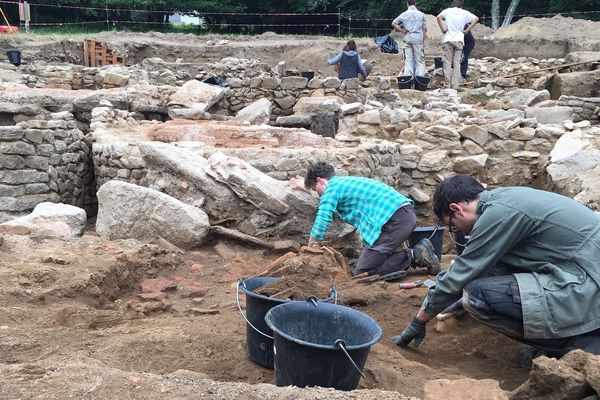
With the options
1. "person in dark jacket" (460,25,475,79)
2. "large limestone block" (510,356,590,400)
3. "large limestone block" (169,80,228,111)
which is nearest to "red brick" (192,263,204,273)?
"large limestone block" (510,356,590,400)

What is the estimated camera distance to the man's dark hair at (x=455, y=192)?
145 inches

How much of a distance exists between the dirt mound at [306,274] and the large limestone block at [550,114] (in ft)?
20.2

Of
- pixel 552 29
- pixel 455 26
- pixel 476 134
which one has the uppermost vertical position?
pixel 552 29

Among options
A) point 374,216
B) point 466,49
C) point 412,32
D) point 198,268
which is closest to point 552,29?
point 466,49

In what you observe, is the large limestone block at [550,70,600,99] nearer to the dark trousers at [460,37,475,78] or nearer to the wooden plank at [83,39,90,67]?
the dark trousers at [460,37,475,78]

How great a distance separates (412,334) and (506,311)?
693mm

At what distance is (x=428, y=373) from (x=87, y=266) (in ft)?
9.97

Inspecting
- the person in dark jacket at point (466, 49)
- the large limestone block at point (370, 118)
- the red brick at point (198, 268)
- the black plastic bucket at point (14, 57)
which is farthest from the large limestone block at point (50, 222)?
the black plastic bucket at point (14, 57)

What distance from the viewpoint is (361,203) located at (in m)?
5.98

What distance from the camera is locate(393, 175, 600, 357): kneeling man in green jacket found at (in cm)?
345

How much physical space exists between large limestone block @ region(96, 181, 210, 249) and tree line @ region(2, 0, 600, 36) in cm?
2410

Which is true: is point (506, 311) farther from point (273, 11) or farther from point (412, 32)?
point (273, 11)

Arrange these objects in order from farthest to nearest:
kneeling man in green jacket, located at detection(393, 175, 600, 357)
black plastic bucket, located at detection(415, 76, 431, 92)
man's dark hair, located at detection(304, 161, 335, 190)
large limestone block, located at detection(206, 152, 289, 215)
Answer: black plastic bucket, located at detection(415, 76, 431, 92) → large limestone block, located at detection(206, 152, 289, 215) → man's dark hair, located at detection(304, 161, 335, 190) → kneeling man in green jacket, located at detection(393, 175, 600, 357)

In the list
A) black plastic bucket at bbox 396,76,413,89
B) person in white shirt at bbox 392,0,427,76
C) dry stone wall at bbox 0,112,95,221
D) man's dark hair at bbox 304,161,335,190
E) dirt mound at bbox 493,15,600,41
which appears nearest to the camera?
man's dark hair at bbox 304,161,335,190
